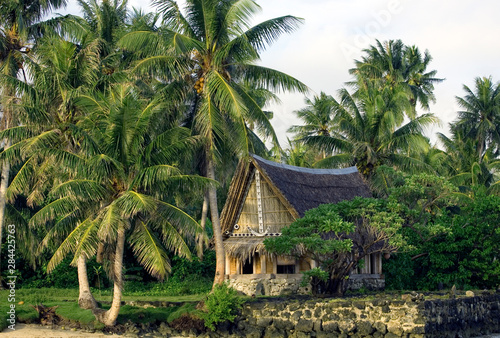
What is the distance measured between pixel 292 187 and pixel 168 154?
5821 mm

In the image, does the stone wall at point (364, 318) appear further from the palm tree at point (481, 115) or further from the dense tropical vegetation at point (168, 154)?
the palm tree at point (481, 115)

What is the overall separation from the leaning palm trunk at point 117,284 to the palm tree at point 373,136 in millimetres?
11888

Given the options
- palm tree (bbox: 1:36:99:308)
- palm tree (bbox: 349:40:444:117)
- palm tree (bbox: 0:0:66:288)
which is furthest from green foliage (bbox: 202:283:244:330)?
palm tree (bbox: 349:40:444:117)

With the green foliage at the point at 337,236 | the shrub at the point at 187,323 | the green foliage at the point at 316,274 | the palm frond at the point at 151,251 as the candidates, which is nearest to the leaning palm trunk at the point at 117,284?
the palm frond at the point at 151,251

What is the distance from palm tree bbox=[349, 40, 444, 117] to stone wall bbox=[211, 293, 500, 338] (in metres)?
21.2

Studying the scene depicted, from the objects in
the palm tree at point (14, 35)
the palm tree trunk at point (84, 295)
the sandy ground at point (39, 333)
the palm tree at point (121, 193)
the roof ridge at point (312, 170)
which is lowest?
the sandy ground at point (39, 333)

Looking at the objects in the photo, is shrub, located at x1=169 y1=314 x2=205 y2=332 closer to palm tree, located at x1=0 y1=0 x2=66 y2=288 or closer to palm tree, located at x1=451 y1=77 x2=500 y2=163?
palm tree, located at x1=0 y1=0 x2=66 y2=288

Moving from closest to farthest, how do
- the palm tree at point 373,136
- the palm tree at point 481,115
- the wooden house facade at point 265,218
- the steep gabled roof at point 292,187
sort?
the wooden house facade at point 265,218
the steep gabled roof at point 292,187
the palm tree at point 373,136
the palm tree at point 481,115

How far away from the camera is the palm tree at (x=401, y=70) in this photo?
36906mm

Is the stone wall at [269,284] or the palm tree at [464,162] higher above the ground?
the palm tree at [464,162]

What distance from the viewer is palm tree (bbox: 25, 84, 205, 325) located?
51.5 ft

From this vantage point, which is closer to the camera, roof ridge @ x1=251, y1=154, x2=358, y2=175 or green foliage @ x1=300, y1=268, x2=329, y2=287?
green foliage @ x1=300, y1=268, x2=329, y2=287

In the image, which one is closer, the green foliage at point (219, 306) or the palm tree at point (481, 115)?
the green foliage at point (219, 306)

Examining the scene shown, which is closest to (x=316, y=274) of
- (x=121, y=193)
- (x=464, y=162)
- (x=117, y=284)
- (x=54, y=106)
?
(x=117, y=284)
